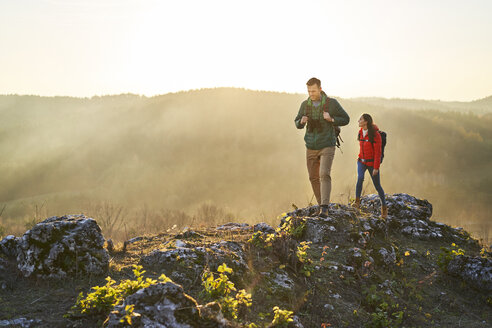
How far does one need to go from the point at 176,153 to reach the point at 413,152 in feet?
162

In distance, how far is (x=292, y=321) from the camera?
14.5ft

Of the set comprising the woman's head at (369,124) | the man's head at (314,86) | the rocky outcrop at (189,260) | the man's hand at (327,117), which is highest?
the man's head at (314,86)

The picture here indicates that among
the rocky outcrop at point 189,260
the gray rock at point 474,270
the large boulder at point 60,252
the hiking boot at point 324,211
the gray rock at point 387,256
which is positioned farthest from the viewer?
the hiking boot at point 324,211

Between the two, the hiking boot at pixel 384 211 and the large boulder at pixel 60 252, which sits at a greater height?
the large boulder at pixel 60 252

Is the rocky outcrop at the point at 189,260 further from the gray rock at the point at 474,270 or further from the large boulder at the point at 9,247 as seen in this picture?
the gray rock at the point at 474,270

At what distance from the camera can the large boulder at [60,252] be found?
5.05 meters

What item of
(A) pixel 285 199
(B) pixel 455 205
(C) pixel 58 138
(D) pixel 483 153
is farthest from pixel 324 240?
(C) pixel 58 138

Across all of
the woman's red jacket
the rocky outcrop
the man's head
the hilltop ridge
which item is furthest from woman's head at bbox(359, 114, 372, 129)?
the rocky outcrop

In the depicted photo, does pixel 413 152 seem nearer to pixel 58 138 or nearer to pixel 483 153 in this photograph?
pixel 483 153

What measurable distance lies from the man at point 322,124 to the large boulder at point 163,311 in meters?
4.87

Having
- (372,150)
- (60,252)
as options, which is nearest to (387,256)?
(372,150)

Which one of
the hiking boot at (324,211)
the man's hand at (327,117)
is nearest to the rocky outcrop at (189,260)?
the hiking boot at (324,211)

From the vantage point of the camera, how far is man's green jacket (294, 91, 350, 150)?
7.73 m

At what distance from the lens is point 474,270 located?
701 cm
